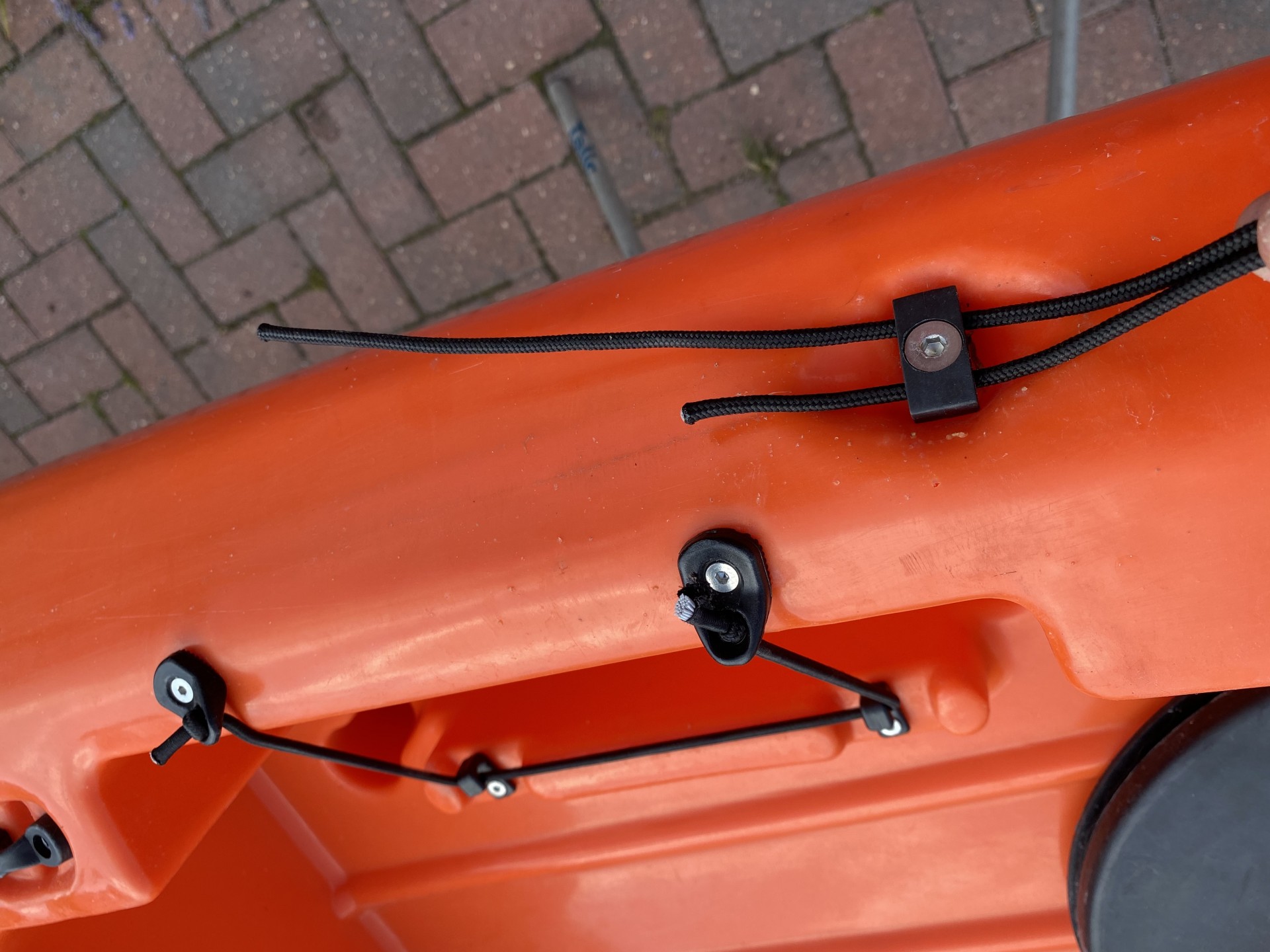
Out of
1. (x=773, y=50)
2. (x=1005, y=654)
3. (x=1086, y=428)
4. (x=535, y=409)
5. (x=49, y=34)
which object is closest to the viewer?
(x=1086, y=428)

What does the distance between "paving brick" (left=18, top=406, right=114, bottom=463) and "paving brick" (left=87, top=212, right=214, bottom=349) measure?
0.31 metres

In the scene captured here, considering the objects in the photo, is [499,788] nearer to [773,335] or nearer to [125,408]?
[773,335]

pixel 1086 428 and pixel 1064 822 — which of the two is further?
pixel 1064 822

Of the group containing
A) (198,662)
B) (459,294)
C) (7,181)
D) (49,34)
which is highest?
(49,34)

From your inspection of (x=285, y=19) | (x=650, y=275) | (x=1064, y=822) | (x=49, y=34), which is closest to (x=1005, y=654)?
(x=1064, y=822)

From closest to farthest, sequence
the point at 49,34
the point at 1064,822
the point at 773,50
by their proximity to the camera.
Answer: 1. the point at 1064,822
2. the point at 773,50
3. the point at 49,34

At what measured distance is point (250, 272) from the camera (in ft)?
6.83

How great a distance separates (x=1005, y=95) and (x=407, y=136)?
1.18 m

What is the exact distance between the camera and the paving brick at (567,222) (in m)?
1.93

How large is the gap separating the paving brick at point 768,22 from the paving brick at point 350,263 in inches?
33.2

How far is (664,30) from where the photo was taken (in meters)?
1.80

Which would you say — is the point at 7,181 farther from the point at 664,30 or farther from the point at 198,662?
the point at 198,662

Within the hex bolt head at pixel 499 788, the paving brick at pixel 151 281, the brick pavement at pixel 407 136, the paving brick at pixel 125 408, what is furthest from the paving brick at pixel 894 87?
the paving brick at pixel 125 408

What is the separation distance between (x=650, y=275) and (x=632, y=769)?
1.80 ft
